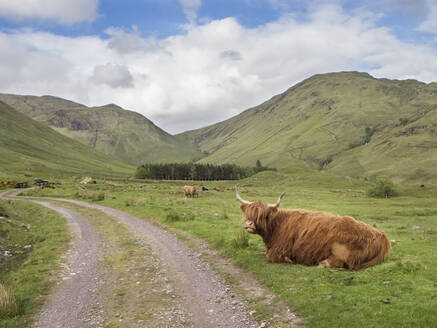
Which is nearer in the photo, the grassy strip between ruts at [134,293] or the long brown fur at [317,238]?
the grassy strip between ruts at [134,293]

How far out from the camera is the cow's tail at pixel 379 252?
355 inches

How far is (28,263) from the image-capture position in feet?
38.8

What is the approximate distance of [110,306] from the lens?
24.6 ft

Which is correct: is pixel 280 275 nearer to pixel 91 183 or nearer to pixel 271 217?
pixel 271 217

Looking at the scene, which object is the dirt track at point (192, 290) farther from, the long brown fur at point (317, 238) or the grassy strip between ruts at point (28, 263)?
the long brown fur at point (317, 238)

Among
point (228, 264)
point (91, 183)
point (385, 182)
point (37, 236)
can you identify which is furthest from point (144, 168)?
point (228, 264)

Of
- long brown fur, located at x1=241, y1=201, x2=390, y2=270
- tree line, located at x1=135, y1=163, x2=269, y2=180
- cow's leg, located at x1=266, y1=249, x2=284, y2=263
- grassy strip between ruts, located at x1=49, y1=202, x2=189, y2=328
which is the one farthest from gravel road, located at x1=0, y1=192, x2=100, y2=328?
tree line, located at x1=135, y1=163, x2=269, y2=180

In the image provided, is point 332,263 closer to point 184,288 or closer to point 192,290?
point 192,290

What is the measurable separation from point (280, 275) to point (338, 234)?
2217 mm

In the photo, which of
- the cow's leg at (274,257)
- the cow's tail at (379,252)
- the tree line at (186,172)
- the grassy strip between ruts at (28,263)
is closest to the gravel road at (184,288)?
the grassy strip between ruts at (28,263)

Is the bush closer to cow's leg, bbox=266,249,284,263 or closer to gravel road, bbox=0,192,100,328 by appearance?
cow's leg, bbox=266,249,284,263

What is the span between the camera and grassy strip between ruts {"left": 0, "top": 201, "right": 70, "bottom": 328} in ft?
23.4

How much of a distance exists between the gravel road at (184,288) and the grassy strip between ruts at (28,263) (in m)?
0.53

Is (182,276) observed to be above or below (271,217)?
below
